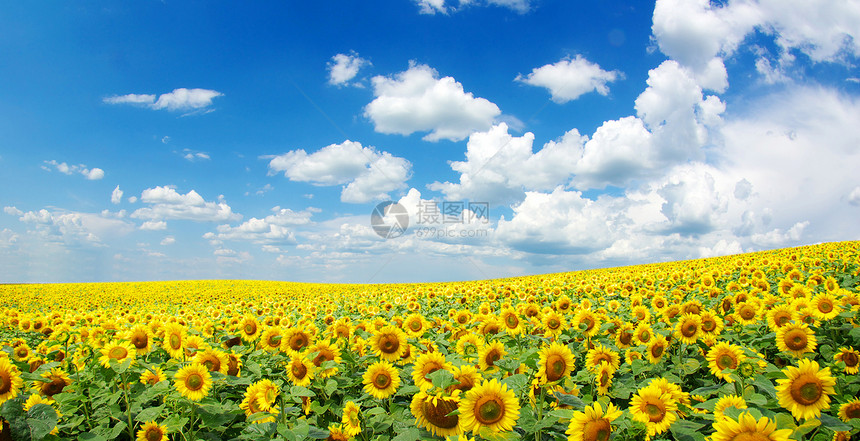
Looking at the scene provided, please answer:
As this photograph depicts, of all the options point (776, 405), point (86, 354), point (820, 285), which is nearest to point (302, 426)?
point (776, 405)

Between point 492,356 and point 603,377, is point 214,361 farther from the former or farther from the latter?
point 603,377

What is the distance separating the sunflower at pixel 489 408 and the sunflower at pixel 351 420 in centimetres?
95

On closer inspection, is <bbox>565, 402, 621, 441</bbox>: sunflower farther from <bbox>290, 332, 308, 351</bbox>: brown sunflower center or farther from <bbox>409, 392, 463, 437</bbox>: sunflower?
<bbox>290, 332, 308, 351</bbox>: brown sunflower center

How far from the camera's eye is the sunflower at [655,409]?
291 cm

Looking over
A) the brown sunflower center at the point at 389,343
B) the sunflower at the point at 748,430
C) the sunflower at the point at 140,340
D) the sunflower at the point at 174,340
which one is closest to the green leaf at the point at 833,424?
the sunflower at the point at 748,430

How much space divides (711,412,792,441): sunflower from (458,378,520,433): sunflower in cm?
116

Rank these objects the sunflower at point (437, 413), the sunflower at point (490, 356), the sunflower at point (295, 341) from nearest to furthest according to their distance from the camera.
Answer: the sunflower at point (437, 413), the sunflower at point (490, 356), the sunflower at point (295, 341)

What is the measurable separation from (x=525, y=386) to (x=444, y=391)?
0.61m

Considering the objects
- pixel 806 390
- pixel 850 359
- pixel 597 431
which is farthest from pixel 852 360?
pixel 597 431

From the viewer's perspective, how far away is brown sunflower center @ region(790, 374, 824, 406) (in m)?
3.10

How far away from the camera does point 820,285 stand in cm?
864

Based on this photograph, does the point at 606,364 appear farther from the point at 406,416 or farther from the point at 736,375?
the point at 406,416

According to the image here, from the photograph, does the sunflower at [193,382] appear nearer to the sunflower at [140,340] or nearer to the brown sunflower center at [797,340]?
the sunflower at [140,340]

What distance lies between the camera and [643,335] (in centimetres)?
513
